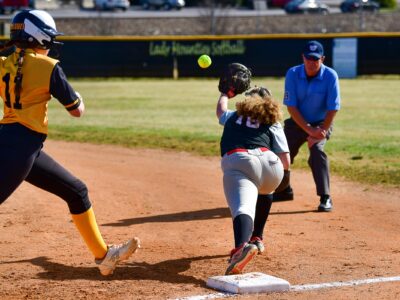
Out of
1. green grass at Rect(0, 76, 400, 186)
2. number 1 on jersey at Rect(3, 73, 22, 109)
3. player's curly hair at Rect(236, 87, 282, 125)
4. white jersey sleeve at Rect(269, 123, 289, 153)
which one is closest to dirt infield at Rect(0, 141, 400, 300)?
white jersey sleeve at Rect(269, 123, 289, 153)

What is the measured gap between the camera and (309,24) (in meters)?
48.6

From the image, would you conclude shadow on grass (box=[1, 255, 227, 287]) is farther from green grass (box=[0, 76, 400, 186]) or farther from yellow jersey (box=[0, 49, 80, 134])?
green grass (box=[0, 76, 400, 186])

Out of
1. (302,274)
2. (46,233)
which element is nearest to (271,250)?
(302,274)

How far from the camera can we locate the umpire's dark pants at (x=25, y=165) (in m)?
5.88

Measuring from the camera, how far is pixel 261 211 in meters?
7.27

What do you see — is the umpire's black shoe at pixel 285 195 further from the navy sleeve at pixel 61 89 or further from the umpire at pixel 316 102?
the navy sleeve at pixel 61 89

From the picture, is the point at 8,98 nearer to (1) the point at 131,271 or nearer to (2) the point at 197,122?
(1) the point at 131,271

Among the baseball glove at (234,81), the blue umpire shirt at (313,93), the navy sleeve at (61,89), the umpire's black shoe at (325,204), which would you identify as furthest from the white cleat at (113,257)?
the blue umpire shirt at (313,93)

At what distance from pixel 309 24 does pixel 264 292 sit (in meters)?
43.7

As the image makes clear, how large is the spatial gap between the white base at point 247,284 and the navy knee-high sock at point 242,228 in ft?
0.90

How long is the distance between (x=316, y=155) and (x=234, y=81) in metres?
2.56

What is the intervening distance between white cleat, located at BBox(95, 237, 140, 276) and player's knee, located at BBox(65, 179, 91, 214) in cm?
40

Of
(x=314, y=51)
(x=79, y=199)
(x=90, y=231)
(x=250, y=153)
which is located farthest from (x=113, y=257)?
(x=314, y=51)

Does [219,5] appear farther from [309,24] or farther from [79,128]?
[79,128]
